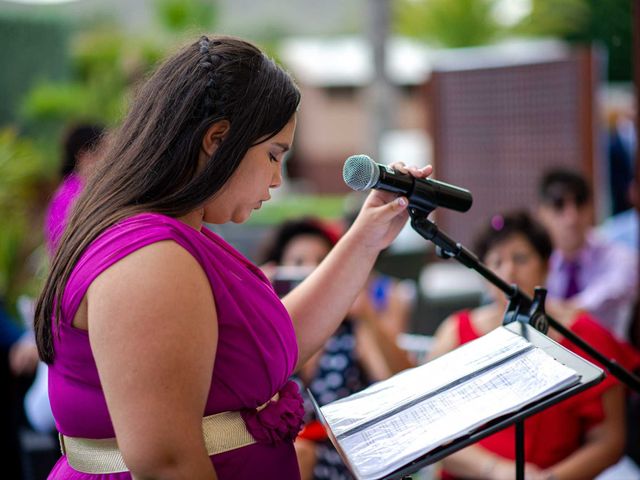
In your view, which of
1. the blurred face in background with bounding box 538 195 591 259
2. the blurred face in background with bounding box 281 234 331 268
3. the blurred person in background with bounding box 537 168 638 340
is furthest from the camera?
the blurred face in background with bounding box 538 195 591 259

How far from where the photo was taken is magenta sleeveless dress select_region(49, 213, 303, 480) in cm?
130

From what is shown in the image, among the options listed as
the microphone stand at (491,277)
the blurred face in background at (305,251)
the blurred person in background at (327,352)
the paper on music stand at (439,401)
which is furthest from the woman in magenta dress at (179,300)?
the blurred face in background at (305,251)

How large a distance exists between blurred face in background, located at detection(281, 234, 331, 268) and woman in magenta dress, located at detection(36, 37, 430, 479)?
1808 millimetres

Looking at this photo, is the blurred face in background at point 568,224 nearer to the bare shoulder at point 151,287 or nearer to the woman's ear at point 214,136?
the woman's ear at point 214,136

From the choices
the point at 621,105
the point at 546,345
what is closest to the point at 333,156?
the point at 621,105

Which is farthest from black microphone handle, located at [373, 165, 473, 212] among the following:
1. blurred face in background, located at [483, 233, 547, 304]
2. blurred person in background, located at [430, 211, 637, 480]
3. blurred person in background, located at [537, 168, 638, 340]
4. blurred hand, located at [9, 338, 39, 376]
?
blurred person in background, located at [537, 168, 638, 340]

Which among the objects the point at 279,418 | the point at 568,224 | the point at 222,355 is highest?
the point at 222,355

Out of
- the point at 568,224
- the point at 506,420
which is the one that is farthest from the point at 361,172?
the point at 568,224

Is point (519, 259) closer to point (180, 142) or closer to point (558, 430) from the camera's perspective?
point (558, 430)

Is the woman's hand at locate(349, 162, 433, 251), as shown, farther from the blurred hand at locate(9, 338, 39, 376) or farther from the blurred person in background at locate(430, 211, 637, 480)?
the blurred hand at locate(9, 338, 39, 376)

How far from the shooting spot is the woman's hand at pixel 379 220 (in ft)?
5.90

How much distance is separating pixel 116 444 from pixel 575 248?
3.36 meters

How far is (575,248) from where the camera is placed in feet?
14.1

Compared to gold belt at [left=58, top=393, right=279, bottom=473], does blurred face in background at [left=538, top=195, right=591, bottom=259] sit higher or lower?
lower
